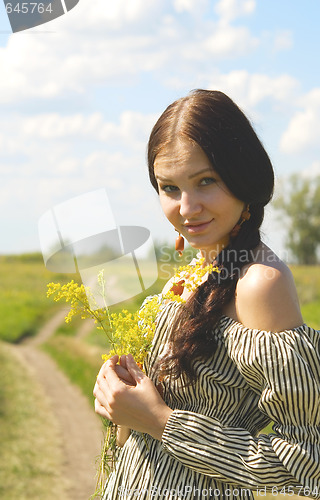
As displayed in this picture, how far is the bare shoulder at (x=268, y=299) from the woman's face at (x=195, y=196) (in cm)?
24

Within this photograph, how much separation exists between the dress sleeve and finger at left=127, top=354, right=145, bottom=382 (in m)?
0.21

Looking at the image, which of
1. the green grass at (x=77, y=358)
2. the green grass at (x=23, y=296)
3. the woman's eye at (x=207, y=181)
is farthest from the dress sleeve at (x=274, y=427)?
the green grass at (x=23, y=296)

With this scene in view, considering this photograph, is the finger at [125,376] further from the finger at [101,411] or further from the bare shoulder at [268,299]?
the bare shoulder at [268,299]

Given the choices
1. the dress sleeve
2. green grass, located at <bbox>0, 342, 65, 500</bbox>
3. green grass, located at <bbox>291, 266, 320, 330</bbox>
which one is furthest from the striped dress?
green grass, located at <bbox>291, 266, 320, 330</bbox>

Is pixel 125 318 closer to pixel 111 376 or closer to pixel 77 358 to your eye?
pixel 111 376

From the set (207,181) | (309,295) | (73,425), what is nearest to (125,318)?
(207,181)

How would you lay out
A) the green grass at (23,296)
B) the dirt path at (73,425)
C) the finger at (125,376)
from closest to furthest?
1. the finger at (125,376)
2. the dirt path at (73,425)
3. the green grass at (23,296)

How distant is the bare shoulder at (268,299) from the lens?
2.07 metres

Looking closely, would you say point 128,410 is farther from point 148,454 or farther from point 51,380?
point 51,380

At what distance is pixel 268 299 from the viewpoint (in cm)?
207

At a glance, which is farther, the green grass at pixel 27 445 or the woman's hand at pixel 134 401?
the green grass at pixel 27 445

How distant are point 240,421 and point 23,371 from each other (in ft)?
44.9

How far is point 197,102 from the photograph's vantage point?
228 centimetres

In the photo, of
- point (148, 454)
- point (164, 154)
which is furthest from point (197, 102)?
point (148, 454)
